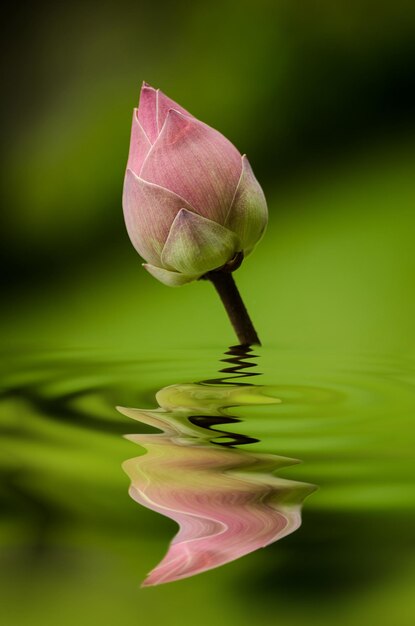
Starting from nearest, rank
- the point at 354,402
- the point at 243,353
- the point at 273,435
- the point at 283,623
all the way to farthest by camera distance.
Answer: the point at 283,623 → the point at 273,435 → the point at 354,402 → the point at 243,353

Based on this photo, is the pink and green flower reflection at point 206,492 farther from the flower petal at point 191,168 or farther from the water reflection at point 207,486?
the flower petal at point 191,168

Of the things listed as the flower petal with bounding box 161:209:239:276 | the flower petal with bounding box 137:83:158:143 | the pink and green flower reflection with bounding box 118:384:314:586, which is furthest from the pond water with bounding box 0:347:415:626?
the flower petal with bounding box 137:83:158:143

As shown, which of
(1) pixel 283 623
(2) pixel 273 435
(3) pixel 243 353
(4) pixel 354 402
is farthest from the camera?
(3) pixel 243 353

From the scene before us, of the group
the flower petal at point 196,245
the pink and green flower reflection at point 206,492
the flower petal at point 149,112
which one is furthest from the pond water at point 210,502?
the flower petal at point 149,112

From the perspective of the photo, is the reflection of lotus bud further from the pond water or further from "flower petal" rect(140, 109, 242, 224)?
the pond water

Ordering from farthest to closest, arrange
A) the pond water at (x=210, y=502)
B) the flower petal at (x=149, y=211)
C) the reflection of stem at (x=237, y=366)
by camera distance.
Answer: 1. the reflection of stem at (x=237, y=366)
2. the flower petal at (x=149, y=211)
3. the pond water at (x=210, y=502)

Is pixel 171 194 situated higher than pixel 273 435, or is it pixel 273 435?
pixel 171 194

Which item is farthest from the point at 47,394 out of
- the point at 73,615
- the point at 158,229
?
the point at 73,615

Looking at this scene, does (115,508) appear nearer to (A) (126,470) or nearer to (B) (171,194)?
(A) (126,470)
